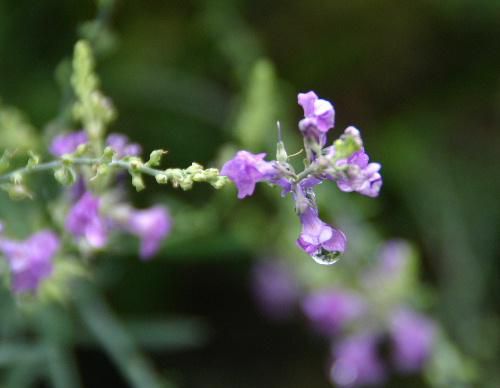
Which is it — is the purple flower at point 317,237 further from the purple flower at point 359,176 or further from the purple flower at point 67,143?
the purple flower at point 67,143

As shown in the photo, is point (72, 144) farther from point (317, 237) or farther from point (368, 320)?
point (368, 320)

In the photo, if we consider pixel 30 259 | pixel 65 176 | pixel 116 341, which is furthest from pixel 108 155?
pixel 116 341

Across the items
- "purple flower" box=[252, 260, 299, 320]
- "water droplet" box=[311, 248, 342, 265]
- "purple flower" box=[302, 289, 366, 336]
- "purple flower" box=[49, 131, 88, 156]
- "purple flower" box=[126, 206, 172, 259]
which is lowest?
"water droplet" box=[311, 248, 342, 265]

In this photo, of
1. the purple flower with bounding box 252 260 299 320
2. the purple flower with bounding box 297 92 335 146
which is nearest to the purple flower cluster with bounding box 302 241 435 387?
the purple flower with bounding box 252 260 299 320

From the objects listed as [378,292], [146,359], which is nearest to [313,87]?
[378,292]

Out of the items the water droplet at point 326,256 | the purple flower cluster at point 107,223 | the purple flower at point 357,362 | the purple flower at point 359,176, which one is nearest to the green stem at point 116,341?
the purple flower cluster at point 107,223

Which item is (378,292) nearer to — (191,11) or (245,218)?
(245,218)

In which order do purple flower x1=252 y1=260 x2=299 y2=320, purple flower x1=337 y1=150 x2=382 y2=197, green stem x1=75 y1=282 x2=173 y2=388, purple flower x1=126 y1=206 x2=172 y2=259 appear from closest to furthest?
purple flower x1=337 y1=150 x2=382 y2=197 → purple flower x1=126 y1=206 x2=172 y2=259 → green stem x1=75 y1=282 x2=173 y2=388 → purple flower x1=252 y1=260 x2=299 y2=320

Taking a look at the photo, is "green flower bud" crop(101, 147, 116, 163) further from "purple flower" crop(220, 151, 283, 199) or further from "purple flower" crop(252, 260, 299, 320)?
"purple flower" crop(252, 260, 299, 320)
